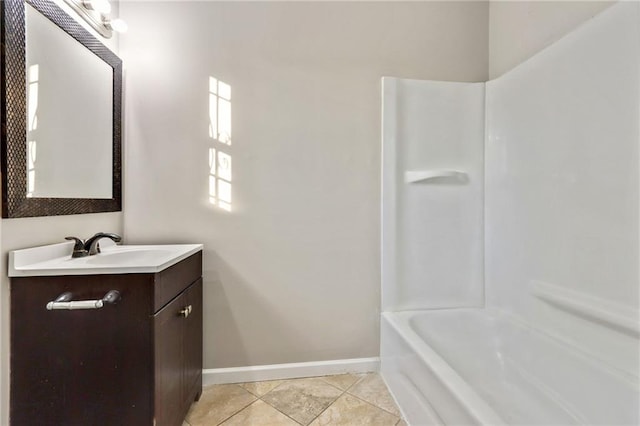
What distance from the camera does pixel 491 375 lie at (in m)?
1.59

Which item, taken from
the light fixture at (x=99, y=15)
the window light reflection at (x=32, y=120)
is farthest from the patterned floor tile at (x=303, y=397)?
the light fixture at (x=99, y=15)

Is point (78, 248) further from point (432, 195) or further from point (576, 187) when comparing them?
point (576, 187)

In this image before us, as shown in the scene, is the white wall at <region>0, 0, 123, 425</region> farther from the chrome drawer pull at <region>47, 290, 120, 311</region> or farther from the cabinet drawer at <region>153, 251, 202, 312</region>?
the cabinet drawer at <region>153, 251, 202, 312</region>

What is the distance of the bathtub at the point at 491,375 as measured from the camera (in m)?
1.12

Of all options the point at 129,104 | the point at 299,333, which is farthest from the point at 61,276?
the point at 299,333

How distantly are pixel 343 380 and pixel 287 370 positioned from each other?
35cm

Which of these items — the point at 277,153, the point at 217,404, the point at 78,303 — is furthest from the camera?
the point at 277,153

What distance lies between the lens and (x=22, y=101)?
108 centimetres


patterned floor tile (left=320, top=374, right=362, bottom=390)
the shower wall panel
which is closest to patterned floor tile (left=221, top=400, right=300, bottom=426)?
patterned floor tile (left=320, top=374, right=362, bottom=390)

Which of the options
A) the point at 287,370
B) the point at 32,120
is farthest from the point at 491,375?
the point at 32,120

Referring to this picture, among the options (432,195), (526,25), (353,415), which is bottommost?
(353,415)

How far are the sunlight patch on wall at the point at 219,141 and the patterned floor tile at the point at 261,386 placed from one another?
1.06m

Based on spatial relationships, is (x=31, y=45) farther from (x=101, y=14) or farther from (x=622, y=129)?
(x=622, y=129)

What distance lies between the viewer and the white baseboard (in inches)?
68.9
